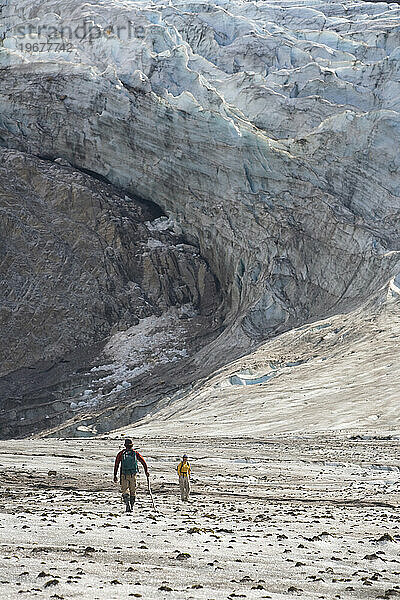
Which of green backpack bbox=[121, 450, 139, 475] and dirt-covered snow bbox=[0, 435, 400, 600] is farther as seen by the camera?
green backpack bbox=[121, 450, 139, 475]

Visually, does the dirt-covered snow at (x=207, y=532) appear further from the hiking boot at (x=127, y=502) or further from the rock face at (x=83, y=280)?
the rock face at (x=83, y=280)

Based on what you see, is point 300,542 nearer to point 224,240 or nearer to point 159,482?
point 159,482

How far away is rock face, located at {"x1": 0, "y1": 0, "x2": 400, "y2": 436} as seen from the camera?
65875mm

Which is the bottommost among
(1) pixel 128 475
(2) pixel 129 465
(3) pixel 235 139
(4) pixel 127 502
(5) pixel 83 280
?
(4) pixel 127 502

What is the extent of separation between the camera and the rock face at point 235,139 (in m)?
65.9

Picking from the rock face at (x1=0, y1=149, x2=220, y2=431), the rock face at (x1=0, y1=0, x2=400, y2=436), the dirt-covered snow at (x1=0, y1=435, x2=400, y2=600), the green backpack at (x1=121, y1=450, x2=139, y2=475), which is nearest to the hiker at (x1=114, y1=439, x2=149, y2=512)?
the green backpack at (x1=121, y1=450, x2=139, y2=475)

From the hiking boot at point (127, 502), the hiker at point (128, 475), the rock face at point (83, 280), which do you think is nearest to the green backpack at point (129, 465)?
the hiker at point (128, 475)

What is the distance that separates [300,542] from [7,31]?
301ft

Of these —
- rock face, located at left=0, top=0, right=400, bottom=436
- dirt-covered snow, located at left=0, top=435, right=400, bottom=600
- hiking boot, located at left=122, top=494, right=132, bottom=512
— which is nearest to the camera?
dirt-covered snow, located at left=0, top=435, right=400, bottom=600

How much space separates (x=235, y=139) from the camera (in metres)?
72.6

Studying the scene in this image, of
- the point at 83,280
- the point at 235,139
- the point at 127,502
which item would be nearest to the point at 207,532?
the point at 127,502

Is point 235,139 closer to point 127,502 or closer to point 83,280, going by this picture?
point 83,280

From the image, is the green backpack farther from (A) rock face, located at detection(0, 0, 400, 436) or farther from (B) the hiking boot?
(A) rock face, located at detection(0, 0, 400, 436)

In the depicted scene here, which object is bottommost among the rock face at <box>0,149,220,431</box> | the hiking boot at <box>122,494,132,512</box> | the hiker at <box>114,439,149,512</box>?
the hiking boot at <box>122,494,132,512</box>
